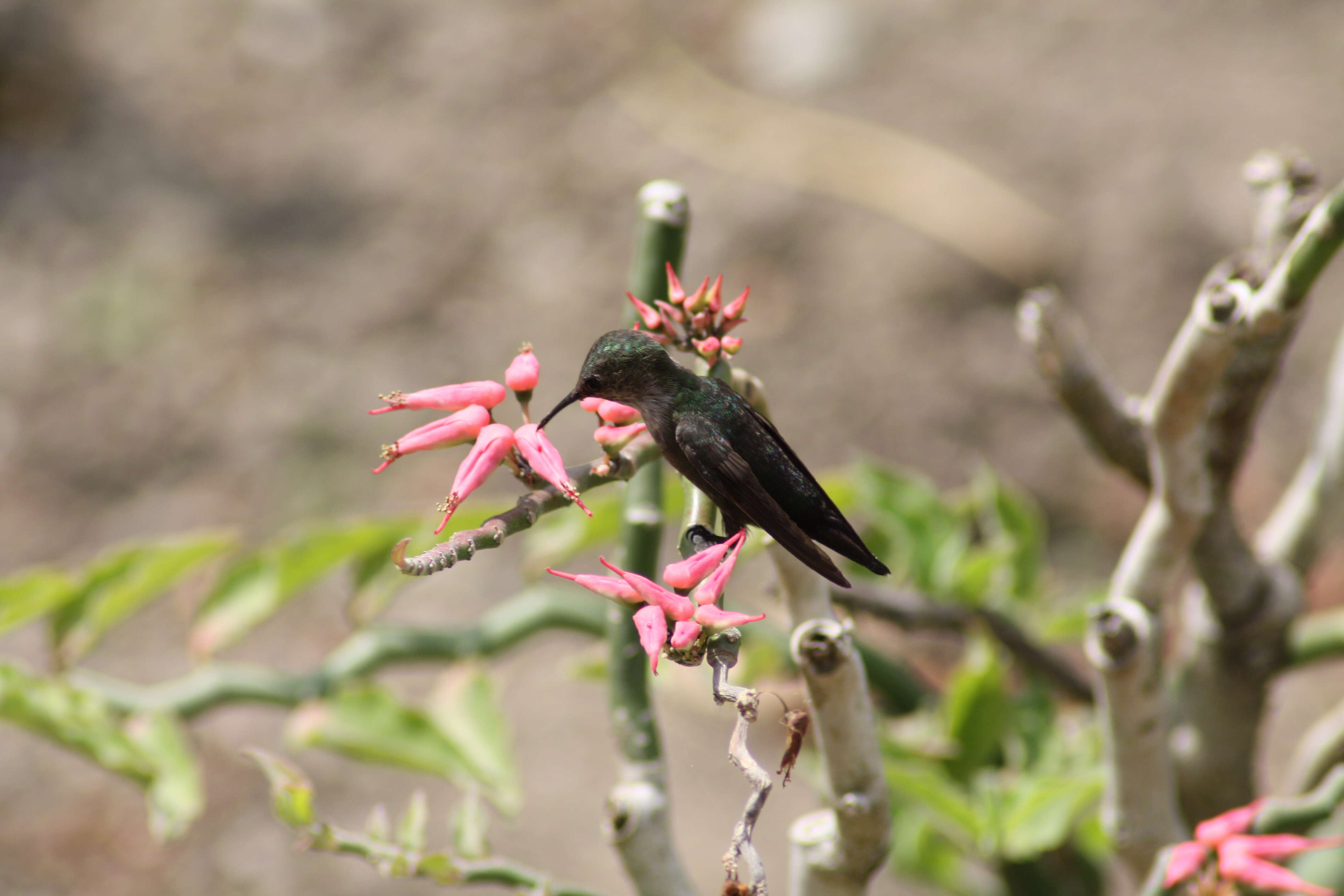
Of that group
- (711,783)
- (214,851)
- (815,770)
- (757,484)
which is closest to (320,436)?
(214,851)

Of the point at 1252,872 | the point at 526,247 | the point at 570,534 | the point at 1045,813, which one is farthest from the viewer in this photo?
the point at 526,247

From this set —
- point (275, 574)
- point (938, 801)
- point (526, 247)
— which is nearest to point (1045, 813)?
point (938, 801)

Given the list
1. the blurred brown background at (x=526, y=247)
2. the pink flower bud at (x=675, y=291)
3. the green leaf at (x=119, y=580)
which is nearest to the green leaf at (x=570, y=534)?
the green leaf at (x=119, y=580)

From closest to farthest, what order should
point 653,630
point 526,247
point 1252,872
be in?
point 653,630
point 1252,872
point 526,247

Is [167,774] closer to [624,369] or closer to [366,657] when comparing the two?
[366,657]

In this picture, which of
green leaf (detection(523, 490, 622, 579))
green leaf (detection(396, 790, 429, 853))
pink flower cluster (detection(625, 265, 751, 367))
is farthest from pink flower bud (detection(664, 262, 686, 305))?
green leaf (detection(523, 490, 622, 579))

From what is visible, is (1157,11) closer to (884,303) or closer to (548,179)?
(884,303)

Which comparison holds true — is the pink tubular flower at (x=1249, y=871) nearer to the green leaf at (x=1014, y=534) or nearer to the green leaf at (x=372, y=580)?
the green leaf at (x=1014, y=534)
